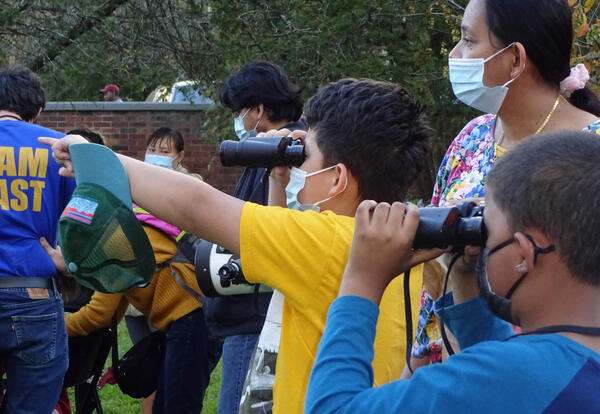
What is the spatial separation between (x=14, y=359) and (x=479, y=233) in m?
3.47

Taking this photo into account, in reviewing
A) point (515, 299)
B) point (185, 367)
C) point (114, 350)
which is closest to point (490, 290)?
point (515, 299)

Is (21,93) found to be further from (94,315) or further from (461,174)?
(461,174)

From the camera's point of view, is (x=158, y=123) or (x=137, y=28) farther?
(x=158, y=123)

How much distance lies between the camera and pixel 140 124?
1308 centimetres

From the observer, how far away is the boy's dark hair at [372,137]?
2.53 m

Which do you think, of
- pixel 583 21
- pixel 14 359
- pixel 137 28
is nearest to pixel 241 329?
pixel 14 359

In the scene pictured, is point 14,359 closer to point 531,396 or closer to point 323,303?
point 323,303

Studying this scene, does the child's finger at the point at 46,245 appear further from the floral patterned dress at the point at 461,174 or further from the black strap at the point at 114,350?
the floral patterned dress at the point at 461,174

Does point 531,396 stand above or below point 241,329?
above

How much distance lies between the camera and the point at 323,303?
2.18 metres

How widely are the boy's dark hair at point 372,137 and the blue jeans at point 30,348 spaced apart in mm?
2518

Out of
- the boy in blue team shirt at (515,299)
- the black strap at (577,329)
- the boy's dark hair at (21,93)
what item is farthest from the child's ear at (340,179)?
the boy's dark hair at (21,93)

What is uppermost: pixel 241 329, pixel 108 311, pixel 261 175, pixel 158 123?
pixel 261 175

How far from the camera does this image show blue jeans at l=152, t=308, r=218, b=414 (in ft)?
16.1
